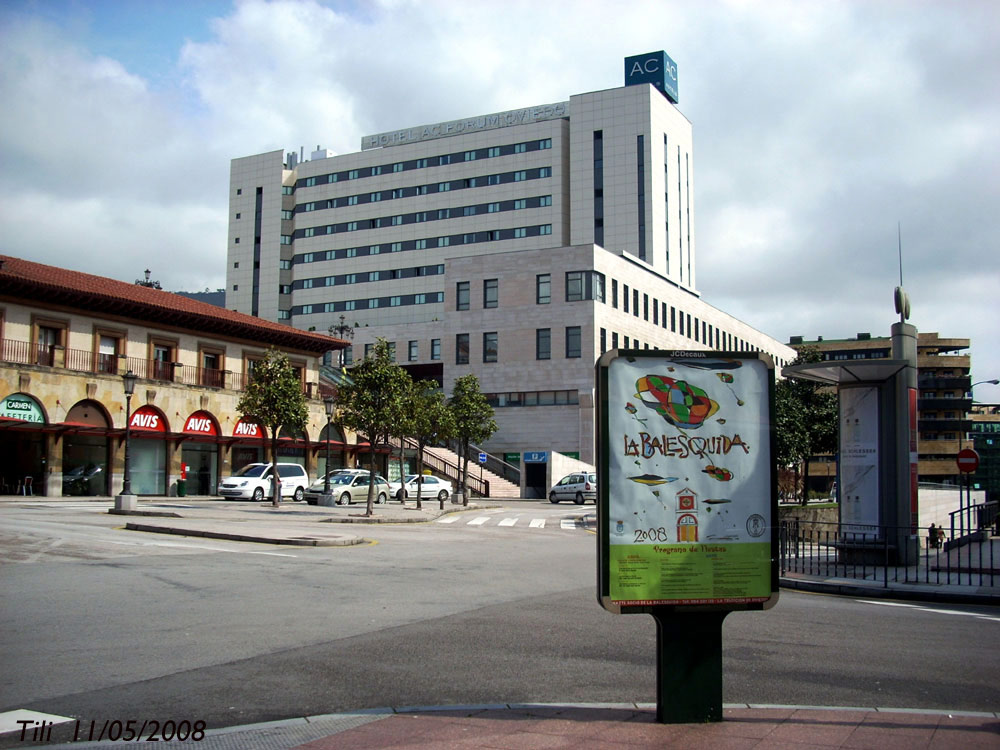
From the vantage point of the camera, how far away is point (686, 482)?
19.5ft

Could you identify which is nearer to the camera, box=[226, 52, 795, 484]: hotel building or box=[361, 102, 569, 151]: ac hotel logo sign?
box=[226, 52, 795, 484]: hotel building

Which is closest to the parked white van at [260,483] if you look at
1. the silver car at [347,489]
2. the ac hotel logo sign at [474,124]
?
the silver car at [347,489]

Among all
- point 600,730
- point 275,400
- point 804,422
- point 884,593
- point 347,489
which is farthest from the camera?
point 804,422

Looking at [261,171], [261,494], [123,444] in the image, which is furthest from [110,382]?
[261,171]

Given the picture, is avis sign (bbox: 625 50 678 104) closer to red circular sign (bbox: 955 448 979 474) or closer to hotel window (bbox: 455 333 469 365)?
hotel window (bbox: 455 333 469 365)

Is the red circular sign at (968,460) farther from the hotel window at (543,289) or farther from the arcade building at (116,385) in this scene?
the hotel window at (543,289)

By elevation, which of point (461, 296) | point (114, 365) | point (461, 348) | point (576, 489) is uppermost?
point (461, 296)

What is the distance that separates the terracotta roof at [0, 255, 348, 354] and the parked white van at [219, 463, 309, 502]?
10.8 metres

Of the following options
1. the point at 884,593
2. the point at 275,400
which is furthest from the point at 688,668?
the point at 275,400

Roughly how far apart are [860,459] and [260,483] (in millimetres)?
27970

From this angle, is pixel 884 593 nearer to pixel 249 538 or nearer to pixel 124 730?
pixel 124 730

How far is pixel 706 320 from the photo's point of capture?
8456 cm

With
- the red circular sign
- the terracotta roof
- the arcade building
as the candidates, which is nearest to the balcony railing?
the arcade building

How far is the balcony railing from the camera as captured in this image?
1539 inches
